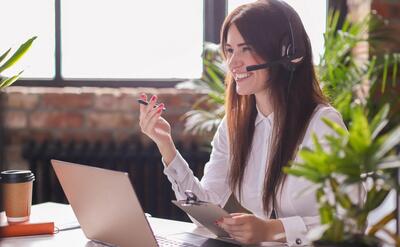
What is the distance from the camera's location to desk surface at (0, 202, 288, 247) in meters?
1.46

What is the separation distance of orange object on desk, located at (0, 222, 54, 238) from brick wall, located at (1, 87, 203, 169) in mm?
1569

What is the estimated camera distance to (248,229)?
4.49 ft

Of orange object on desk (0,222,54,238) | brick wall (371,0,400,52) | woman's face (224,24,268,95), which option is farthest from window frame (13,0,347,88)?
orange object on desk (0,222,54,238)

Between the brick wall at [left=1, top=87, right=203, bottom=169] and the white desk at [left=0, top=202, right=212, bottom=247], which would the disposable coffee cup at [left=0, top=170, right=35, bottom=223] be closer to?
the white desk at [left=0, top=202, right=212, bottom=247]

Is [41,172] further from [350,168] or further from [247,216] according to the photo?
[350,168]

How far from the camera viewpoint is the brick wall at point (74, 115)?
10.1ft

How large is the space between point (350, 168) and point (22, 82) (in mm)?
2668

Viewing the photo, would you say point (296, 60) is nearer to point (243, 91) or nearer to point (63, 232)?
point (243, 91)

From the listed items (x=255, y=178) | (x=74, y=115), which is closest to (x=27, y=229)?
(x=255, y=178)

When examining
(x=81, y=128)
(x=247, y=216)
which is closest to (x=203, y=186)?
(x=247, y=216)

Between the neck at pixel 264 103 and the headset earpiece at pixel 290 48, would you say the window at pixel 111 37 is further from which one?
the headset earpiece at pixel 290 48

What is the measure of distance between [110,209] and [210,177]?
2.12 feet

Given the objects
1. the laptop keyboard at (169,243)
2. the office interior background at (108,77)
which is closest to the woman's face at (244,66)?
the laptop keyboard at (169,243)

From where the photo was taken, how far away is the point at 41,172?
9.99 feet
